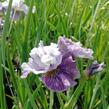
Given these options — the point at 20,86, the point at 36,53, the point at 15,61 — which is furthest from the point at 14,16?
the point at 36,53

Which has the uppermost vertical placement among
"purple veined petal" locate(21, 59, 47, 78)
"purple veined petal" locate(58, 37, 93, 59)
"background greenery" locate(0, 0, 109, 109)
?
"purple veined petal" locate(58, 37, 93, 59)

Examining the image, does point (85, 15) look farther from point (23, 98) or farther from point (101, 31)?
point (23, 98)

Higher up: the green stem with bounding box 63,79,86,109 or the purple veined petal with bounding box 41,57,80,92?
the purple veined petal with bounding box 41,57,80,92

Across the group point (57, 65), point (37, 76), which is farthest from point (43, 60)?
point (37, 76)

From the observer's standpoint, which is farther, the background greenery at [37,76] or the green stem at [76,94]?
the background greenery at [37,76]

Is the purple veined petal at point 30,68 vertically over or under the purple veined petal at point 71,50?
under

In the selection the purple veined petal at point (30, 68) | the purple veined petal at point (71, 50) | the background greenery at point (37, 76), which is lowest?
the background greenery at point (37, 76)
